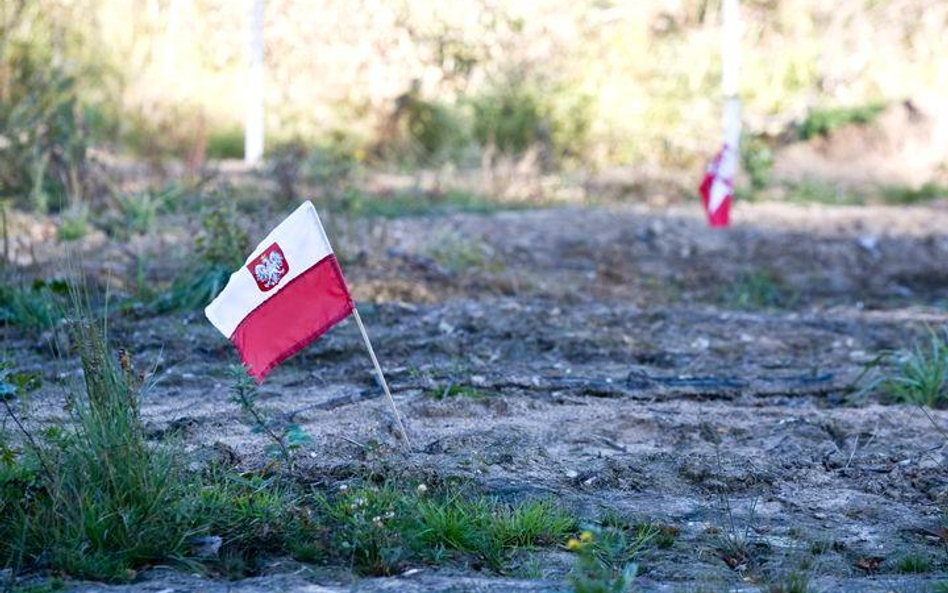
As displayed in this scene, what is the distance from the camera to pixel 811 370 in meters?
6.55

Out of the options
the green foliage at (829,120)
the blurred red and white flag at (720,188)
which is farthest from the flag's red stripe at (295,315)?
the green foliage at (829,120)

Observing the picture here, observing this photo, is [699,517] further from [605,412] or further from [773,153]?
[773,153]

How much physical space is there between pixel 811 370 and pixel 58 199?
5921mm

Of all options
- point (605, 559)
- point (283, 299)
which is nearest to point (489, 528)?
point (605, 559)

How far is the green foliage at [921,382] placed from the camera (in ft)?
19.2

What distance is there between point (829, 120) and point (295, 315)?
1120 centimetres

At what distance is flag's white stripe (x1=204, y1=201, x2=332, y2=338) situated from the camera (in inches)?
177

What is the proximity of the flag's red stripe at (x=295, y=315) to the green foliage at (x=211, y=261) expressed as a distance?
8.64 feet

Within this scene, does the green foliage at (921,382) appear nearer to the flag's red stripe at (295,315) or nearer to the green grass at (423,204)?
the flag's red stripe at (295,315)

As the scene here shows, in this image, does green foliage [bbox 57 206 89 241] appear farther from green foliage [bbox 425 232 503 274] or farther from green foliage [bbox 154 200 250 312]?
green foliage [bbox 425 232 503 274]

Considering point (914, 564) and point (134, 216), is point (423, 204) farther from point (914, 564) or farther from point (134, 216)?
point (914, 564)

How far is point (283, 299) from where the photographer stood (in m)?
4.56

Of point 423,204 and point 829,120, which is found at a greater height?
point 829,120

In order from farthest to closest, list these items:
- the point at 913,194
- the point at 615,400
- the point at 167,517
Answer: the point at 913,194
the point at 615,400
the point at 167,517
